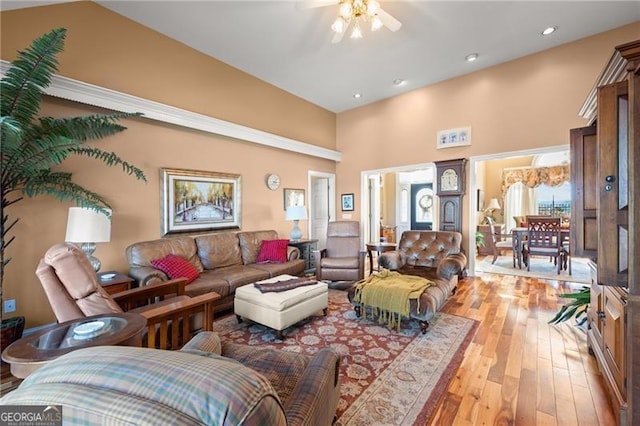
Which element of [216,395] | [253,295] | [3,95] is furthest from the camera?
[253,295]

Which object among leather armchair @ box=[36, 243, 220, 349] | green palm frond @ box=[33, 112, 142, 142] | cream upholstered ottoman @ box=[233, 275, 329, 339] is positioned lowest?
cream upholstered ottoman @ box=[233, 275, 329, 339]

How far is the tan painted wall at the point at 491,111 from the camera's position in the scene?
3840 mm

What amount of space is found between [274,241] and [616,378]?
3758 mm

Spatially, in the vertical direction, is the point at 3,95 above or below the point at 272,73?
below

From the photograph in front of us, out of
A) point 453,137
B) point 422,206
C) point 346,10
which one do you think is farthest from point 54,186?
point 422,206

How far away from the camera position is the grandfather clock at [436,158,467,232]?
4766 millimetres

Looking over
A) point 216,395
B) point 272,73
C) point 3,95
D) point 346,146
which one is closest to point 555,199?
point 346,146

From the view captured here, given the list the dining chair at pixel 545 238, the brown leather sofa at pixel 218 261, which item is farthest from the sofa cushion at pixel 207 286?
the dining chair at pixel 545 238

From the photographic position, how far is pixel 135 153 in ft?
11.1

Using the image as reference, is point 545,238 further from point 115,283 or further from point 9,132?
point 9,132

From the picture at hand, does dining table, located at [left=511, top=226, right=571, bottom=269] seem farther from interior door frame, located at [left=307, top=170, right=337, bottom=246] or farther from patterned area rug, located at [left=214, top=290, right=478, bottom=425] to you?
interior door frame, located at [left=307, top=170, right=337, bottom=246]

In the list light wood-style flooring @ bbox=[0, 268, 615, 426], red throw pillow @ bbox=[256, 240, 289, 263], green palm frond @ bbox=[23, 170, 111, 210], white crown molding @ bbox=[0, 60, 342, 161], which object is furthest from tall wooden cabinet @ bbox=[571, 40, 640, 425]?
white crown molding @ bbox=[0, 60, 342, 161]

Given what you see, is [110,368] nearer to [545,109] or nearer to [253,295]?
[253,295]

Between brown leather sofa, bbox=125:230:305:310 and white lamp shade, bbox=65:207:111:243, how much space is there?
0.60 m
